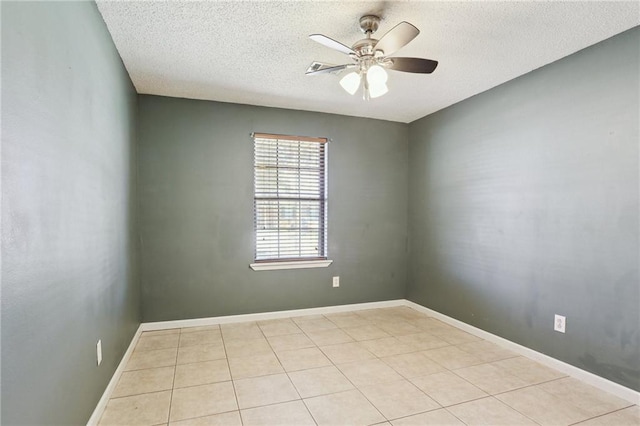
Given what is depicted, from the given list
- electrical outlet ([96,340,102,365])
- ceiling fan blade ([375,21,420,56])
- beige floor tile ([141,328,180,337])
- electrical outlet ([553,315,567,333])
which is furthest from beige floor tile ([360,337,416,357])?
ceiling fan blade ([375,21,420,56])

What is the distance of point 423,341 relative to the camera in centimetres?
318

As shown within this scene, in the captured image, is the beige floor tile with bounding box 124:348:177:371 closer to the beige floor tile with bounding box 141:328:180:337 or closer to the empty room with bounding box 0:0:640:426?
the empty room with bounding box 0:0:640:426

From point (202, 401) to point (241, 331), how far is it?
127cm

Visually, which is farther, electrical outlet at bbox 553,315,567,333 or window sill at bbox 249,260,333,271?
window sill at bbox 249,260,333,271

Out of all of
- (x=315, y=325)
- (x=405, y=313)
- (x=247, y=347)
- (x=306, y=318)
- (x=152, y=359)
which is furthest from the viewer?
(x=405, y=313)

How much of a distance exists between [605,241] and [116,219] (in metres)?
3.49

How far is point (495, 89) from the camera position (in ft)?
10.4

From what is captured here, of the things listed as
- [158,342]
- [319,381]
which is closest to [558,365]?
[319,381]

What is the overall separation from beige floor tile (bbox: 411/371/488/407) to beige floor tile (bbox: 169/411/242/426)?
1227 mm

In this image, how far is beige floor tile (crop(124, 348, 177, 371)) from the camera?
104 inches

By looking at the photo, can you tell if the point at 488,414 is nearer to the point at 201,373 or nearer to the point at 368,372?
the point at 368,372

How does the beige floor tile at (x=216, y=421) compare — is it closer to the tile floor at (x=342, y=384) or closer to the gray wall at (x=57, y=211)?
the tile floor at (x=342, y=384)

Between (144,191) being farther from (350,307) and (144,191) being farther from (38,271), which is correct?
(350,307)

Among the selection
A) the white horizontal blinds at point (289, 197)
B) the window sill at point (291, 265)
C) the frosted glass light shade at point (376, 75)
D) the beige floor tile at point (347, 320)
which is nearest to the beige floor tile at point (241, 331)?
the window sill at point (291, 265)
